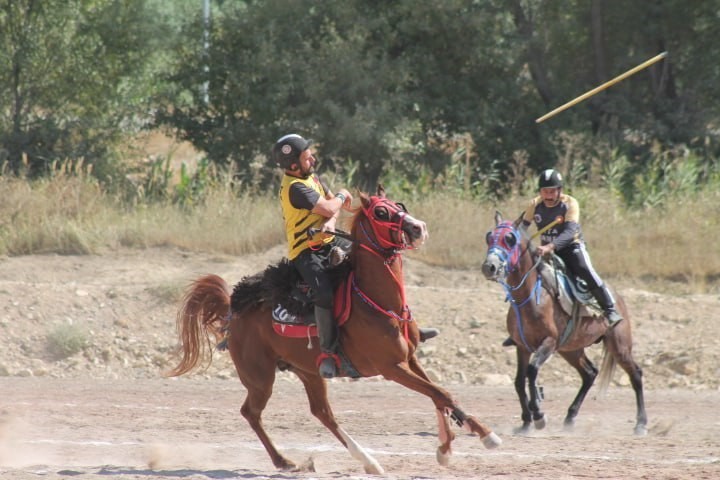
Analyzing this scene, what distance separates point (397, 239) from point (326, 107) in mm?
15613

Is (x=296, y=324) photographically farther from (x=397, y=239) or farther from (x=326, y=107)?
(x=326, y=107)

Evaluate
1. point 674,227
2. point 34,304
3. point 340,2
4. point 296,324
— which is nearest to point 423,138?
point 340,2

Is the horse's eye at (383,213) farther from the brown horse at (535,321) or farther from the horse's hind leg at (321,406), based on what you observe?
the brown horse at (535,321)

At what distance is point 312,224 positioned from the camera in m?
9.08

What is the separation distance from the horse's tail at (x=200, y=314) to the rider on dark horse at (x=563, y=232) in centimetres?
373

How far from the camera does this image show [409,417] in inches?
484

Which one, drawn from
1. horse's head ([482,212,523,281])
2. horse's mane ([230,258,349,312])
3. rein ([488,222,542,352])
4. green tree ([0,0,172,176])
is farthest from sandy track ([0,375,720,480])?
green tree ([0,0,172,176])

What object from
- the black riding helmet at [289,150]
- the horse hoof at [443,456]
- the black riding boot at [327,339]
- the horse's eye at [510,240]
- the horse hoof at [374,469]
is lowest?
the horse hoof at [374,469]

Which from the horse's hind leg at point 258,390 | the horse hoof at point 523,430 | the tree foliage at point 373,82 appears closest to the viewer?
the horse's hind leg at point 258,390

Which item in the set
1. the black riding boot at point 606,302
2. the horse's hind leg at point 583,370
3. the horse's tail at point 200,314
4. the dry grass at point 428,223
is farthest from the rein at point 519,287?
the dry grass at point 428,223

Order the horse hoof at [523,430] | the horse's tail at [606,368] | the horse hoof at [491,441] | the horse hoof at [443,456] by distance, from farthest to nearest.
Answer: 1. the horse's tail at [606,368]
2. the horse hoof at [523,430]
3. the horse hoof at [443,456]
4. the horse hoof at [491,441]

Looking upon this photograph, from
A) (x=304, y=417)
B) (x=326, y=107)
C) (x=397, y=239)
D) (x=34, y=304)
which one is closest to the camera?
(x=397, y=239)

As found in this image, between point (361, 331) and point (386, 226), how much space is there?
2.98ft

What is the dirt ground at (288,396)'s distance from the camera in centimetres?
952
